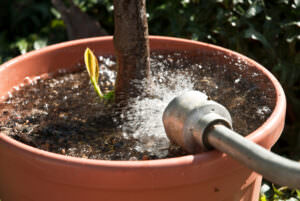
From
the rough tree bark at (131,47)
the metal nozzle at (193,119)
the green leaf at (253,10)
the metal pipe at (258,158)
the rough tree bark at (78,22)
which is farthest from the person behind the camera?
the rough tree bark at (78,22)

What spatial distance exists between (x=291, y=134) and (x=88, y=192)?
145 cm

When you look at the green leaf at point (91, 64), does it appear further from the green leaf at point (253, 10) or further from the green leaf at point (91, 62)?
the green leaf at point (253, 10)

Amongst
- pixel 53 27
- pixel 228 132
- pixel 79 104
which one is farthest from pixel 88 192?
pixel 53 27

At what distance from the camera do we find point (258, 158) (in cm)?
90

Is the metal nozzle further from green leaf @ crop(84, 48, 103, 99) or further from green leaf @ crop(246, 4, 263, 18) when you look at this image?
green leaf @ crop(246, 4, 263, 18)

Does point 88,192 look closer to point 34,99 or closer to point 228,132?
point 228,132

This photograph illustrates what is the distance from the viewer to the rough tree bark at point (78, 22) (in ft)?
7.61

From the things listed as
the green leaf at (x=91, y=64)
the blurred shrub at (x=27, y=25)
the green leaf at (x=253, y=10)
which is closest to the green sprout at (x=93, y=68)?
the green leaf at (x=91, y=64)

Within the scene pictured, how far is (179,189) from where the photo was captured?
968 mm

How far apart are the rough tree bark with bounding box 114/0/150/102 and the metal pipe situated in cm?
47

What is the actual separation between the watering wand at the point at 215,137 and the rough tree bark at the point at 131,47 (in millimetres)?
333

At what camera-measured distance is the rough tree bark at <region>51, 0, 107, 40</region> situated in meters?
2.32

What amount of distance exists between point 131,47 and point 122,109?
0.64 feet

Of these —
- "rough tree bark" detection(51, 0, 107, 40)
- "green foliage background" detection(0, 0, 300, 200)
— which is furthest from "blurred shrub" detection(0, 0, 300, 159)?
"rough tree bark" detection(51, 0, 107, 40)
